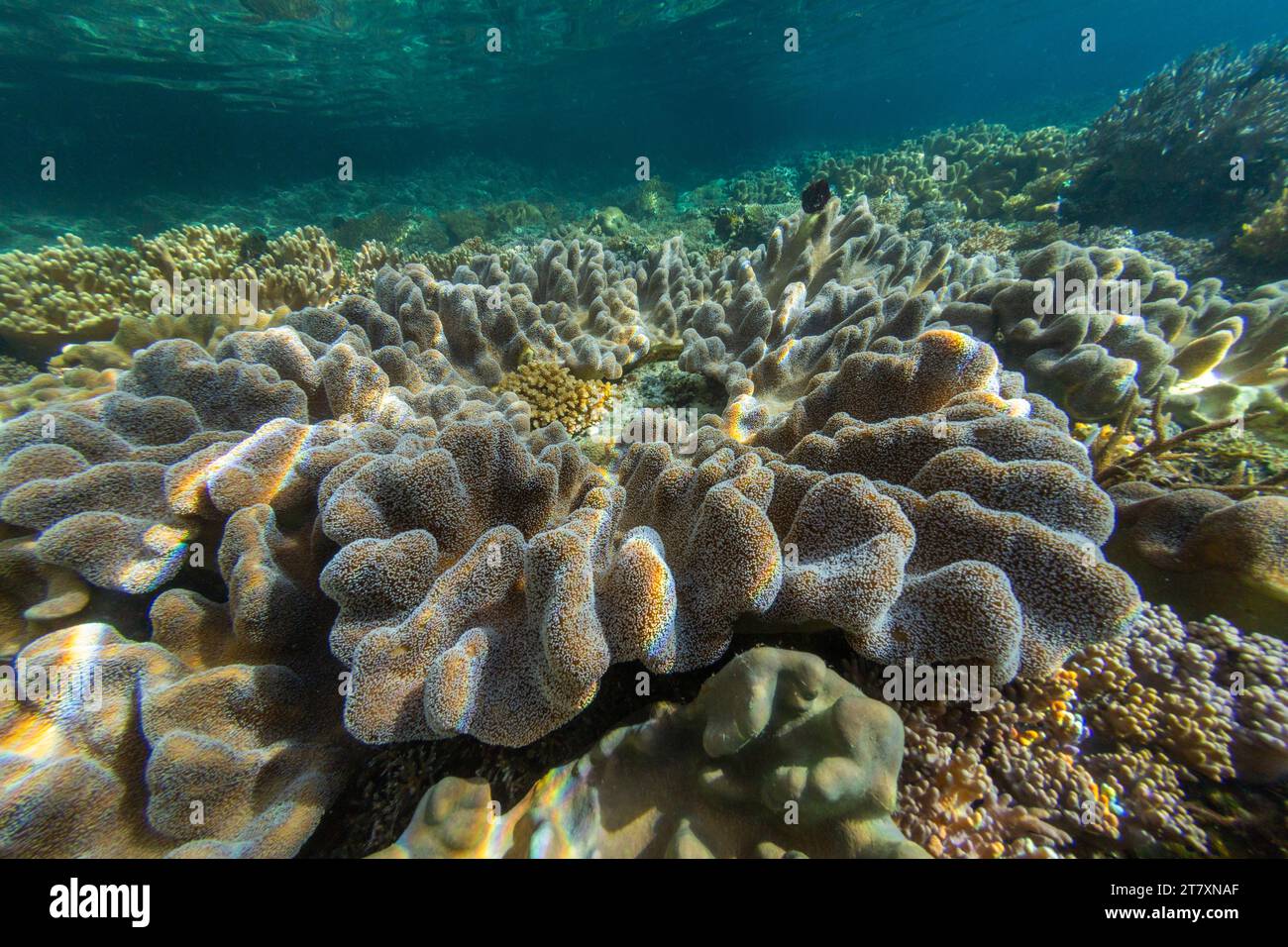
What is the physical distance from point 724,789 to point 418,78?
52.8 meters

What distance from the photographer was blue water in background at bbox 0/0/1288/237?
88.0ft

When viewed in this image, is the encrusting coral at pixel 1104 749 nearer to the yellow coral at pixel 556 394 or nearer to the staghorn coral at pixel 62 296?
the yellow coral at pixel 556 394

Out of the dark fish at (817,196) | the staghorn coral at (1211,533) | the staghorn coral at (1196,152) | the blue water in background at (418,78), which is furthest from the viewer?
the blue water in background at (418,78)

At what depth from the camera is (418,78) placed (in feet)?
127

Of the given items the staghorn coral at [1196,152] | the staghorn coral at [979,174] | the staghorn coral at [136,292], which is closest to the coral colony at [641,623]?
the staghorn coral at [136,292]

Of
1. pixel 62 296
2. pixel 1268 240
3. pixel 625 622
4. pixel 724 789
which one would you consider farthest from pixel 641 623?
pixel 1268 240

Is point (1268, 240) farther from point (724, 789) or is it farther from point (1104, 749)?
point (724, 789)

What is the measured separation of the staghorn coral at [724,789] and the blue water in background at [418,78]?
90.4 ft

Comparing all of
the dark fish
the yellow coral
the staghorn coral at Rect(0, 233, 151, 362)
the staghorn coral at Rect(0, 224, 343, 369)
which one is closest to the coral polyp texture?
the yellow coral

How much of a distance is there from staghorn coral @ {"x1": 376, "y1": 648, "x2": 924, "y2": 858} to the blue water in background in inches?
1085

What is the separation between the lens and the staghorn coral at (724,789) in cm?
152

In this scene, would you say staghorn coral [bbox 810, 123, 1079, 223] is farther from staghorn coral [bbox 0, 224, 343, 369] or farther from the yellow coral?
staghorn coral [bbox 0, 224, 343, 369]

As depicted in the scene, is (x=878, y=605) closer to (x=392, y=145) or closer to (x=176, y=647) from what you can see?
(x=176, y=647)
